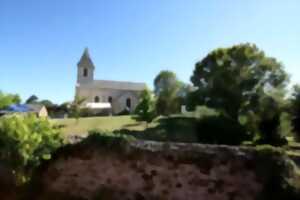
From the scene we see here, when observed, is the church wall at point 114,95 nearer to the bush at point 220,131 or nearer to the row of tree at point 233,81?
the row of tree at point 233,81

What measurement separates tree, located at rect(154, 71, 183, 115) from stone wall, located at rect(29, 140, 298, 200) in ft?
84.2

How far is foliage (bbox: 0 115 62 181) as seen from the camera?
8.02 meters

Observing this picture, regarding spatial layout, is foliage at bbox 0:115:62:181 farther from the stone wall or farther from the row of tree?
the row of tree

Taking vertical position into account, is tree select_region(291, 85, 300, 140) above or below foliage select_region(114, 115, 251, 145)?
above

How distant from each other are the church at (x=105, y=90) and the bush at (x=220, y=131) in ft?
96.8

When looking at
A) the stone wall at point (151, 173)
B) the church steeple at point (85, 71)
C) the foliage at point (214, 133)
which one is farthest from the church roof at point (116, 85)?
the stone wall at point (151, 173)

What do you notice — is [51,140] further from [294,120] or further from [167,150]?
[294,120]

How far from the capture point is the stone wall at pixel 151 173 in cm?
801

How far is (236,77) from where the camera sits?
27.5 meters

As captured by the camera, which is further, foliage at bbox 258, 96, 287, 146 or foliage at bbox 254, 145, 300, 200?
foliage at bbox 258, 96, 287, 146

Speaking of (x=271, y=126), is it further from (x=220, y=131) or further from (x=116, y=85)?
(x=116, y=85)

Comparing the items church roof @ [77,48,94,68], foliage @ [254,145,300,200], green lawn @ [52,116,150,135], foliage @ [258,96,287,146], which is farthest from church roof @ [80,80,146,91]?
foliage @ [254,145,300,200]

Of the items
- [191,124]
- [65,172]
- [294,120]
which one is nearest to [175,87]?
[191,124]

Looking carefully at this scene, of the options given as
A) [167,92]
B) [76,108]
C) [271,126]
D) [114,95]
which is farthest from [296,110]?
[114,95]
